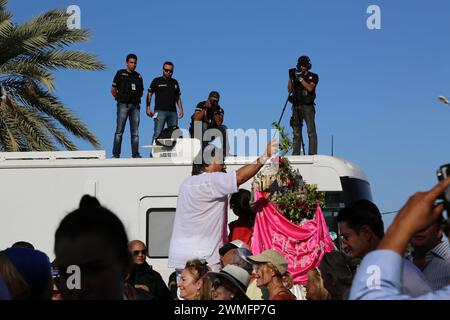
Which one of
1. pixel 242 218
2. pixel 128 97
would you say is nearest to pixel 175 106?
pixel 128 97

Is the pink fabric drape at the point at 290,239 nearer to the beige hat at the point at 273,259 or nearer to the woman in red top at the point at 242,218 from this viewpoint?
the woman in red top at the point at 242,218

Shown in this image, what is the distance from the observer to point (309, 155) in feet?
37.9

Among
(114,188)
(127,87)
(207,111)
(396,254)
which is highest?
(127,87)

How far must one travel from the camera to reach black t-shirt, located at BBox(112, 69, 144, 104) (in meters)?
13.1

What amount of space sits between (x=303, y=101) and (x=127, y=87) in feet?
9.26

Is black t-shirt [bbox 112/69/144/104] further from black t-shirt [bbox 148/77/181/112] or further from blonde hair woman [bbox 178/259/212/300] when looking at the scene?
blonde hair woman [bbox 178/259/212/300]

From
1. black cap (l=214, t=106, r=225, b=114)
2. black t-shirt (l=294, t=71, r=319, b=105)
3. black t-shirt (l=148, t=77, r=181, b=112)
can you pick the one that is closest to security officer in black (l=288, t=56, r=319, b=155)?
black t-shirt (l=294, t=71, r=319, b=105)

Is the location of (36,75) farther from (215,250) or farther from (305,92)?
(215,250)

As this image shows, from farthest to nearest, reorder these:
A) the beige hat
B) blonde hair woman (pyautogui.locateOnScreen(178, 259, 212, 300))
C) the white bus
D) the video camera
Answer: the white bus
the beige hat
blonde hair woman (pyautogui.locateOnScreen(178, 259, 212, 300))
the video camera

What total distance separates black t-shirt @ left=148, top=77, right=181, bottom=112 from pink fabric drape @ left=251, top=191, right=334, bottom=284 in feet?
12.9

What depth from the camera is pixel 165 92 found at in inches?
528

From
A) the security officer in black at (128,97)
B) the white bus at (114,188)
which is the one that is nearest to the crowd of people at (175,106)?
the security officer in black at (128,97)
